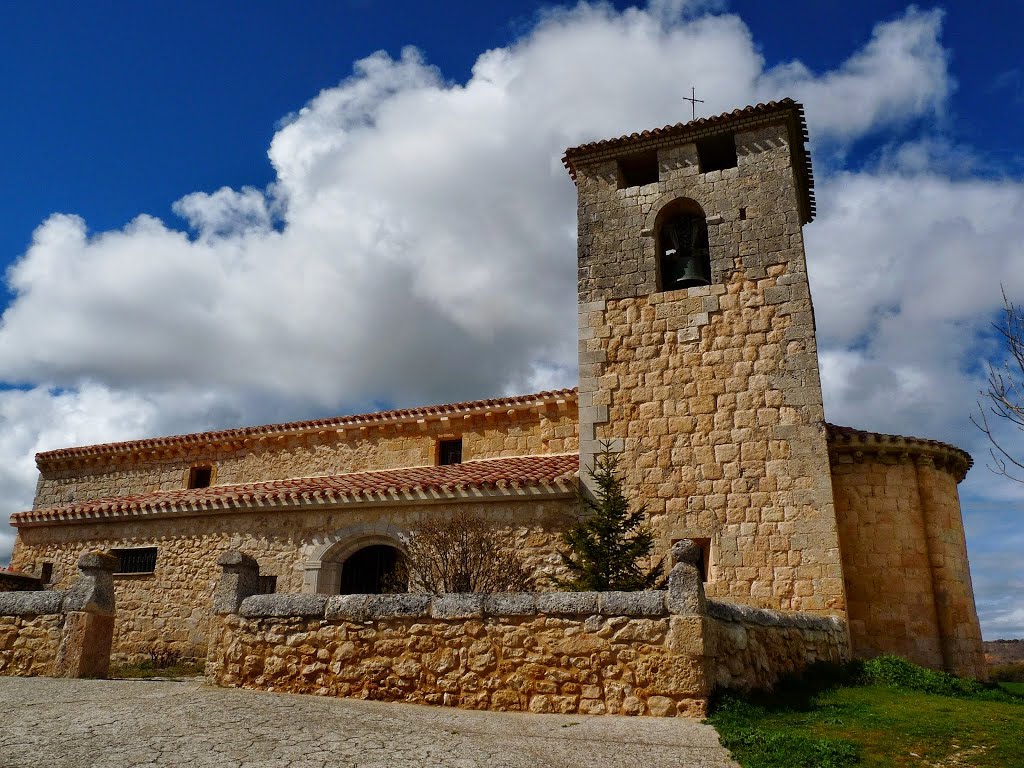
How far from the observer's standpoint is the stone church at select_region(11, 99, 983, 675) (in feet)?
36.4

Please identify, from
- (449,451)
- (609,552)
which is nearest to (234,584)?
(609,552)

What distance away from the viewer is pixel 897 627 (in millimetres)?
10875

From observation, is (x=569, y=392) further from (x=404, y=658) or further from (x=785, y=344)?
(x=404, y=658)

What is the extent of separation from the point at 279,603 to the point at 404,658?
5.16 feet

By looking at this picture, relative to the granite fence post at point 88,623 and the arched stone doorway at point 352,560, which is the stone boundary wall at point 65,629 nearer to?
the granite fence post at point 88,623

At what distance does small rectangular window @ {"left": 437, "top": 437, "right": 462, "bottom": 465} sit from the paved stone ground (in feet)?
28.6

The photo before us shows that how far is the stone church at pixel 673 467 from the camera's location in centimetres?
1109

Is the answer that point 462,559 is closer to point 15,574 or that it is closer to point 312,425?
point 312,425

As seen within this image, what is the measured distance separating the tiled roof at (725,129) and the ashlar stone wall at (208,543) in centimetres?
661

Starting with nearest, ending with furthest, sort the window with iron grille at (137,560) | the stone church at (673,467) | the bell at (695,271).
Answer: the stone church at (673,467)
the bell at (695,271)
the window with iron grille at (137,560)

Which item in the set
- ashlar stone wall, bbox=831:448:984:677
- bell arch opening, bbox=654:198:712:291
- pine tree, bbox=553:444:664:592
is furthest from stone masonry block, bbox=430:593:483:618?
bell arch opening, bbox=654:198:712:291

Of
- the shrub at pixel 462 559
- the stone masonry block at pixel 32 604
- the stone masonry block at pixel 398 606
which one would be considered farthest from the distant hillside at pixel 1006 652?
the stone masonry block at pixel 32 604

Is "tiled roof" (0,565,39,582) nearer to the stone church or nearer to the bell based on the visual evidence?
the stone church

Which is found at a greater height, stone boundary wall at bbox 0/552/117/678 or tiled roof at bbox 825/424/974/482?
tiled roof at bbox 825/424/974/482
